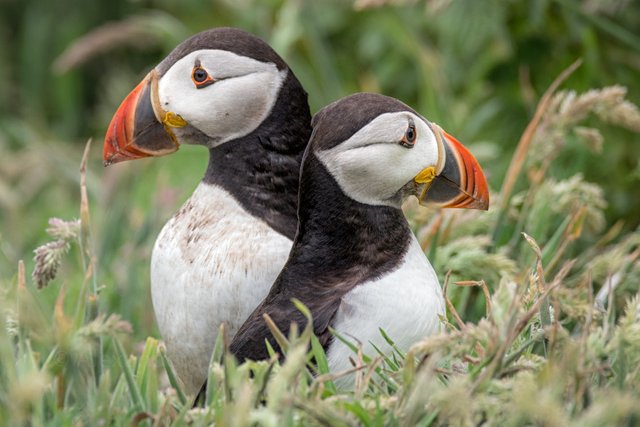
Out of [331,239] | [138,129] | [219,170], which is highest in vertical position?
[138,129]

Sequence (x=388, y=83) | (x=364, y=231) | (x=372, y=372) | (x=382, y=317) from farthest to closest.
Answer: (x=388, y=83) → (x=364, y=231) → (x=382, y=317) → (x=372, y=372)

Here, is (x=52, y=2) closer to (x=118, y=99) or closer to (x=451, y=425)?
(x=118, y=99)

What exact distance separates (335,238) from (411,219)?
36.5 inches

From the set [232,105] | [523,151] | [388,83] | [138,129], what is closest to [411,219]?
[523,151]

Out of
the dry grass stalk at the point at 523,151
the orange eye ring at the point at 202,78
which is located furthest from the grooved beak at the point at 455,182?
the dry grass stalk at the point at 523,151

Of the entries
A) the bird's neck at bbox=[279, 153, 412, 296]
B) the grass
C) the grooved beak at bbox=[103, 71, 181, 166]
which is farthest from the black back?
the grooved beak at bbox=[103, 71, 181, 166]

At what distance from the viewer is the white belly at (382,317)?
2.24 metres

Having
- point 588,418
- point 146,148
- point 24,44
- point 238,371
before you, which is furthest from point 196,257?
point 24,44

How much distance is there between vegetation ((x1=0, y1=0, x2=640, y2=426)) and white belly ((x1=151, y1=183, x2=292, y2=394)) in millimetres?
91

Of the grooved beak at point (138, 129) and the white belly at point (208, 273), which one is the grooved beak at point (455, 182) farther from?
the grooved beak at point (138, 129)

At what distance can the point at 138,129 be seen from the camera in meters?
2.55

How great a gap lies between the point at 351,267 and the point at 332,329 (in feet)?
0.62

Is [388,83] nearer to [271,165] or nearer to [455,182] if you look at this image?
[271,165]

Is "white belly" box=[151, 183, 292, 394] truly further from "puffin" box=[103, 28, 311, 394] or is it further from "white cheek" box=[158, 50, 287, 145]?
"white cheek" box=[158, 50, 287, 145]
